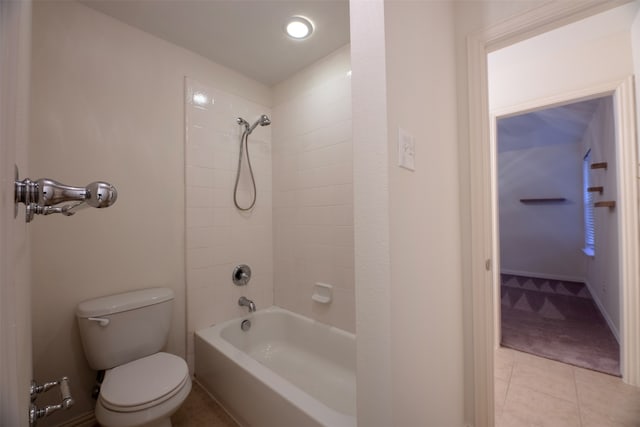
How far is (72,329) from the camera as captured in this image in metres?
1.41

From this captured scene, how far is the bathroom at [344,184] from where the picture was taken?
770 mm

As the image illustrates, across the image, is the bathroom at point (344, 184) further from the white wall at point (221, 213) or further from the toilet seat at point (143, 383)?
the toilet seat at point (143, 383)

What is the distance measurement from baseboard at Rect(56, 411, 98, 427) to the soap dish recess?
4.79ft

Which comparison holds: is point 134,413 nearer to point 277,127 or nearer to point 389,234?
point 389,234

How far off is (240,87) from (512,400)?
9.82ft

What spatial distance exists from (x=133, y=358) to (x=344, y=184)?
1652 millimetres

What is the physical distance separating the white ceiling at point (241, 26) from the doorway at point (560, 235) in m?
1.67

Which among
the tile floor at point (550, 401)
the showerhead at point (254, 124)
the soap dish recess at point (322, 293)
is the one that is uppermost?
the showerhead at point (254, 124)

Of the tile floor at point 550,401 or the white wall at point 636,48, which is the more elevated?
the white wall at point 636,48


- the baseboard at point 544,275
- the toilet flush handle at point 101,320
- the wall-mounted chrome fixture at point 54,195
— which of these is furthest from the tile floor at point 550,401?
the baseboard at point 544,275

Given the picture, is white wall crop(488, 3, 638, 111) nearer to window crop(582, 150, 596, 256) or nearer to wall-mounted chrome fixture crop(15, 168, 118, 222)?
wall-mounted chrome fixture crop(15, 168, 118, 222)

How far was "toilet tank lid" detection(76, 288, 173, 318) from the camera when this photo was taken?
1320 millimetres

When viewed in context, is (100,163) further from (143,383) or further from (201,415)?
(201,415)

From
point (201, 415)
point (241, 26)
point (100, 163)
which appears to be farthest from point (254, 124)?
point (201, 415)
